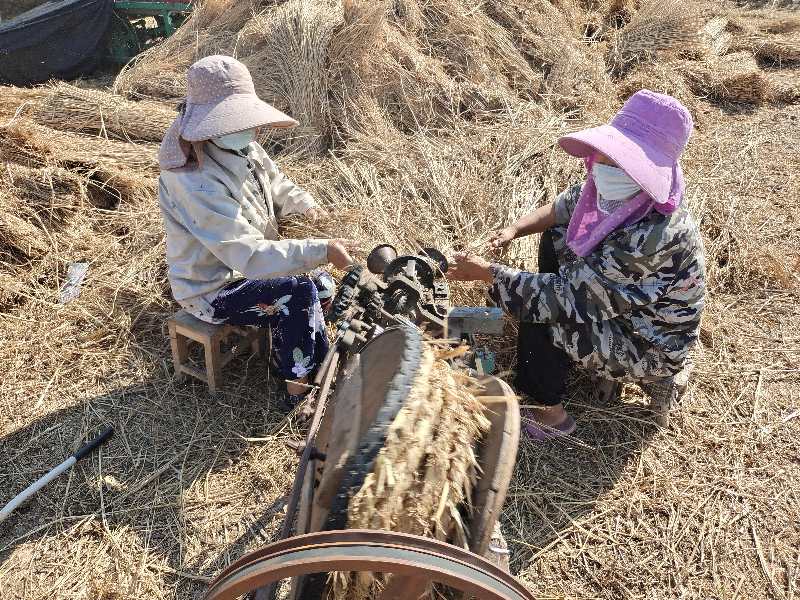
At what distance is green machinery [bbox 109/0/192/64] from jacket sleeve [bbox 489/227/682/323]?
8.08 m

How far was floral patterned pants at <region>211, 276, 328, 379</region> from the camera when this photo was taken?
10.1 feet

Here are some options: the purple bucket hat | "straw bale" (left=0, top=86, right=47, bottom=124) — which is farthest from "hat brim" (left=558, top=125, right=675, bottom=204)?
"straw bale" (left=0, top=86, right=47, bottom=124)

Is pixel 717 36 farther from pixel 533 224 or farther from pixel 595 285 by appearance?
pixel 595 285

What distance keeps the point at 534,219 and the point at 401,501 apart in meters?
2.25

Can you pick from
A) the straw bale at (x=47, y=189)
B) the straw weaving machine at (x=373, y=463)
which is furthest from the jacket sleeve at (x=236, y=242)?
the straw bale at (x=47, y=189)

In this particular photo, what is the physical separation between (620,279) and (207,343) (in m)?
2.03

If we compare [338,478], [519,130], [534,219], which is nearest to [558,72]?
[519,130]

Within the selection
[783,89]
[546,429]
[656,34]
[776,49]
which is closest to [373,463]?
[546,429]

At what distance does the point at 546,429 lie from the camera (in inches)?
126

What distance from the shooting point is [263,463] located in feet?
10.1

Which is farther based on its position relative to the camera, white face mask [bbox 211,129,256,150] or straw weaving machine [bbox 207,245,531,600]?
white face mask [bbox 211,129,256,150]

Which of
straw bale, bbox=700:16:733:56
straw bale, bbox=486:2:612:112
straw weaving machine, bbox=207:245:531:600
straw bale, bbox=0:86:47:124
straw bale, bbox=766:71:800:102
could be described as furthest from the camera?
straw bale, bbox=700:16:733:56

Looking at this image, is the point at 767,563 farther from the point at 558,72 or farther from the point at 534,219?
the point at 558,72

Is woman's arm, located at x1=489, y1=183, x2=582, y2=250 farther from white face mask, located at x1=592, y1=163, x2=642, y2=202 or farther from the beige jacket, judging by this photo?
the beige jacket
